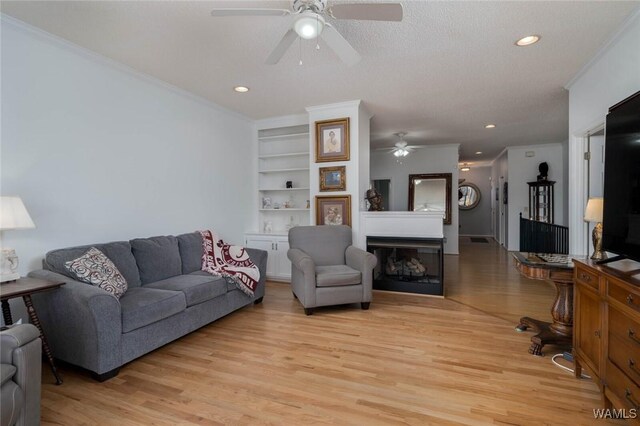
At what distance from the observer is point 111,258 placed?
280cm

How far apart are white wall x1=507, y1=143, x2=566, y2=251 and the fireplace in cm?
462

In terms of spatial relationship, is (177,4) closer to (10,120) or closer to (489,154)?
(10,120)

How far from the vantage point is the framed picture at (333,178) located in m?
4.54

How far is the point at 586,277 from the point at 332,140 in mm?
3273

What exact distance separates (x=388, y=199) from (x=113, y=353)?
6.89 metres

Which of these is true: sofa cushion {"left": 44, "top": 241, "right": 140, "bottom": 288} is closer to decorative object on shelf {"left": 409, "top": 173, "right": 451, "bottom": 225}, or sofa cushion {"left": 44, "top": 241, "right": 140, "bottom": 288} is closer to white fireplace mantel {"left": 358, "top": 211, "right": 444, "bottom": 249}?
white fireplace mantel {"left": 358, "top": 211, "right": 444, "bottom": 249}

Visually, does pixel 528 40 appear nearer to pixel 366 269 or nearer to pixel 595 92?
pixel 595 92

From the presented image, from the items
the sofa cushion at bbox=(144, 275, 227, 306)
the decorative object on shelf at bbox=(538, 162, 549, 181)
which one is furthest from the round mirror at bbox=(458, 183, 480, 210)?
the sofa cushion at bbox=(144, 275, 227, 306)

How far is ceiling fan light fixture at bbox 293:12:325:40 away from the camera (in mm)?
1948

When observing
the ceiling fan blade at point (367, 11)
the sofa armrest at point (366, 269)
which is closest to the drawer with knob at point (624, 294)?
the ceiling fan blade at point (367, 11)

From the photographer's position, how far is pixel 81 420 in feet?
5.96

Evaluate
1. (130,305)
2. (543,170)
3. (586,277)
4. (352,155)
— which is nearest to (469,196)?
(543,170)

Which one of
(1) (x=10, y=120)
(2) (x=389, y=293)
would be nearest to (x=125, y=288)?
(1) (x=10, y=120)

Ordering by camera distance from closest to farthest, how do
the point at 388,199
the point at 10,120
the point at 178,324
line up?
the point at 10,120, the point at 178,324, the point at 388,199
